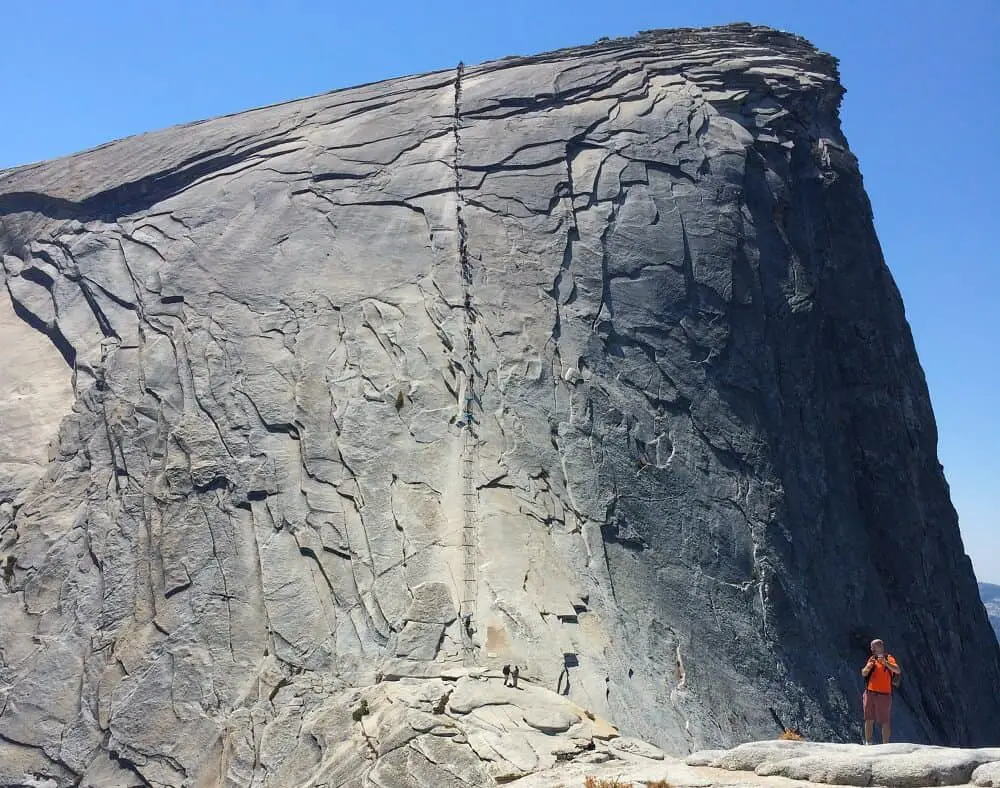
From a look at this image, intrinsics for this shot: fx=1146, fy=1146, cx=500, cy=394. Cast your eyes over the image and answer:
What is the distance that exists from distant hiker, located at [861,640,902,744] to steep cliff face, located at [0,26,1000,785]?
81.5 inches

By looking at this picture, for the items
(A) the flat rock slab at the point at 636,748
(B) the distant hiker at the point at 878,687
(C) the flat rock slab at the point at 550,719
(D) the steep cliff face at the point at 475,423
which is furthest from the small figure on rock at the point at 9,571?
(B) the distant hiker at the point at 878,687

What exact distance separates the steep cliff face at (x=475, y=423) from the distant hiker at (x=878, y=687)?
207 centimetres

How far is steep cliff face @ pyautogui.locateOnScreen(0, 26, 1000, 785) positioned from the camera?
1517 cm

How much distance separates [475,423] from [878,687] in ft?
22.9

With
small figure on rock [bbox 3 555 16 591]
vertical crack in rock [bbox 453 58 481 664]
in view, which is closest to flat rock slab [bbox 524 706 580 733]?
vertical crack in rock [bbox 453 58 481 664]

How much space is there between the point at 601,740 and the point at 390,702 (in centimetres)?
249

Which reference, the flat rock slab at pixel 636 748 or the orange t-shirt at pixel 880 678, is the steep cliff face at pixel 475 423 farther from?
the orange t-shirt at pixel 880 678

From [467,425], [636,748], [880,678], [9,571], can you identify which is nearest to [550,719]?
[636,748]

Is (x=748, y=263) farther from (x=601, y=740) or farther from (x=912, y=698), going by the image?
(x=601, y=740)

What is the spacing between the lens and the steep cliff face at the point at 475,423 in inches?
597

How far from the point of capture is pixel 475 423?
17438mm

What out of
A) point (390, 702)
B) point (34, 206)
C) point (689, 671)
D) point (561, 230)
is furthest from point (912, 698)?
point (34, 206)

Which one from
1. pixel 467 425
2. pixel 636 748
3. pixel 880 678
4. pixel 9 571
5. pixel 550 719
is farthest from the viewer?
pixel 9 571

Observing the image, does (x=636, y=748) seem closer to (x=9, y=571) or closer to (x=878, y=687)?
(x=878, y=687)
